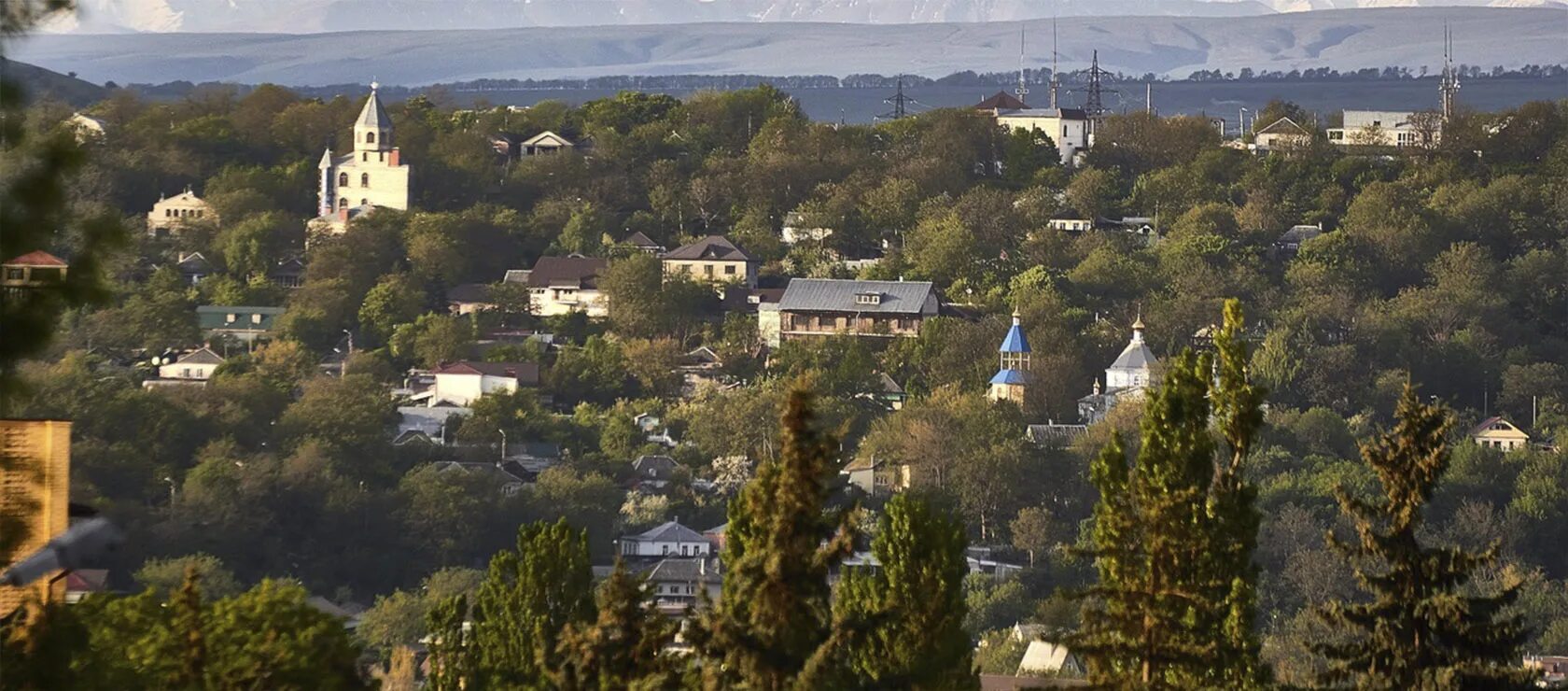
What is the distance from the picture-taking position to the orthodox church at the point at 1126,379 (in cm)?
5609

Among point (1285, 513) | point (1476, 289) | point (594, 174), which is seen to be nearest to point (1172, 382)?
point (1285, 513)

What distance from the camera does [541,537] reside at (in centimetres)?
2206

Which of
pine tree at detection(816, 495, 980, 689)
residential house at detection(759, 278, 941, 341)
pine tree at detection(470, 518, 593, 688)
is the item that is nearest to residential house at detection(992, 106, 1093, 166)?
residential house at detection(759, 278, 941, 341)

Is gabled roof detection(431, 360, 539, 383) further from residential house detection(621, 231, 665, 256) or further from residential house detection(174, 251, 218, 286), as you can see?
residential house detection(621, 231, 665, 256)

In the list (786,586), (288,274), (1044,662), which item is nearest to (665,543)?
(1044,662)

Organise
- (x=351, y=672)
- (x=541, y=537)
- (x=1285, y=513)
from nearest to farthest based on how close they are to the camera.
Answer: (x=351, y=672)
(x=541, y=537)
(x=1285, y=513)

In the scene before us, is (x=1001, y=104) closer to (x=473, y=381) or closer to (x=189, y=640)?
(x=473, y=381)

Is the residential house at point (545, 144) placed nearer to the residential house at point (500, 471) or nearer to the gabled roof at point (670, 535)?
the residential house at point (500, 471)

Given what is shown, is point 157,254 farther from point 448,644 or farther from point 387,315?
point 448,644

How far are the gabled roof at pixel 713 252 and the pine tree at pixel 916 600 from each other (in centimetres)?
4538

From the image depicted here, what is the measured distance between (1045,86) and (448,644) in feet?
405

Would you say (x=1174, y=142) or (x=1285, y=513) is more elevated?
(x=1174, y=142)

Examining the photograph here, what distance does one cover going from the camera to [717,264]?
64875 millimetres

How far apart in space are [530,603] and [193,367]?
36.4 metres
